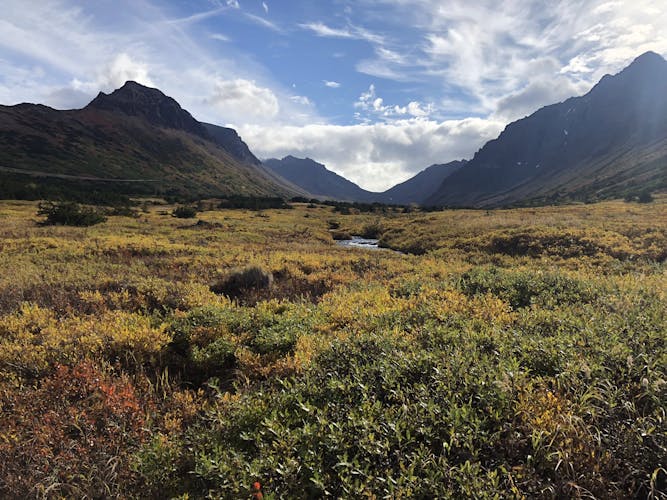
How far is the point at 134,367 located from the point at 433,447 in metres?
5.98

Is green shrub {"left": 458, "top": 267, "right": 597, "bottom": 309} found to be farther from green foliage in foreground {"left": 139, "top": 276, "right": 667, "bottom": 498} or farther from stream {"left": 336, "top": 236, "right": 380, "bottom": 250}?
stream {"left": 336, "top": 236, "right": 380, "bottom": 250}

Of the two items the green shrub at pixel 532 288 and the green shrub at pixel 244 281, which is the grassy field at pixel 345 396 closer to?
the green shrub at pixel 532 288

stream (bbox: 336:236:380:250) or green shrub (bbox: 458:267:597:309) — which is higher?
green shrub (bbox: 458:267:597:309)

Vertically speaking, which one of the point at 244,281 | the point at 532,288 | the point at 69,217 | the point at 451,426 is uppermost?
the point at 69,217

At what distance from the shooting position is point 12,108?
7323 inches

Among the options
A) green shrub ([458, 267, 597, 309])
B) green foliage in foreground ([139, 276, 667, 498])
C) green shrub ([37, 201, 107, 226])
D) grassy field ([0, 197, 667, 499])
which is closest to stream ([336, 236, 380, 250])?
green shrub ([458, 267, 597, 309])

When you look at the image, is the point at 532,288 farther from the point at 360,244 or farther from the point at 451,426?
the point at 360,244

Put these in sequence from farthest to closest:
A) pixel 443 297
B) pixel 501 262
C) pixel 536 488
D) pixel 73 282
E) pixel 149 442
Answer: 1. pixel 501 262
2. pixel 73 282
3. pixel 443 297
4. pixel 149 442
5. pixel 536 488

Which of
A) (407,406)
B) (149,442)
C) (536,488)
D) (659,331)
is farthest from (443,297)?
(149,442)

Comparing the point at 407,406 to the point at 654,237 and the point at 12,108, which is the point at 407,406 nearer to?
the point at 654,237

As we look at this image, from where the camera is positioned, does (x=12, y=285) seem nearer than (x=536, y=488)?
No

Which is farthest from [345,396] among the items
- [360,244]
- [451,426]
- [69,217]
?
[69,217]

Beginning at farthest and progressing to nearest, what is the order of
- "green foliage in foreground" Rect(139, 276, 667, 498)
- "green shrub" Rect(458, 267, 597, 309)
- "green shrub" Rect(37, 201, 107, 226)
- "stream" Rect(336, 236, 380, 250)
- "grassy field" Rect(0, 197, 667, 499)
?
"stream" Rect(336, 236, 380, 250) < "green shrub" Rect(37, 201, 107, 226) < "green shrub" Rect(458, 267, 597, 309) < "grassy field" Rect(0, 197, 667, 499) < "green foliage in foreground" Rect(139, 276, 667, 498)

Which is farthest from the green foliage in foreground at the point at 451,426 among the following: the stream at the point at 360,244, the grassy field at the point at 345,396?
the stream at the point at 360,244
